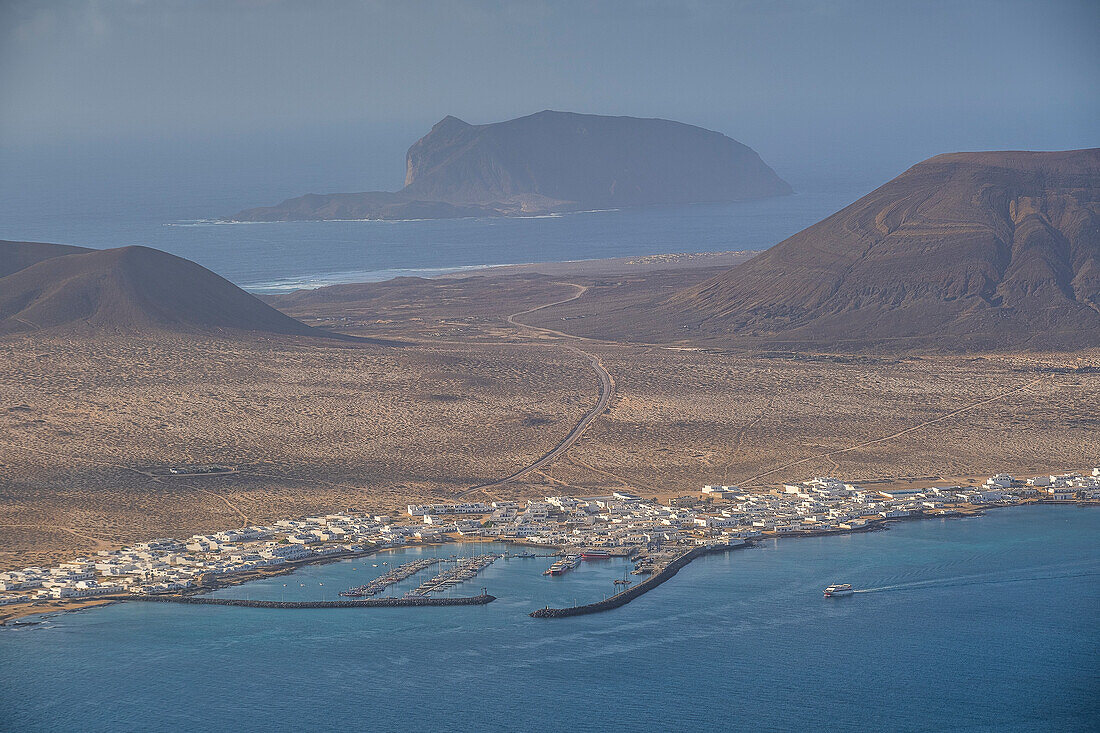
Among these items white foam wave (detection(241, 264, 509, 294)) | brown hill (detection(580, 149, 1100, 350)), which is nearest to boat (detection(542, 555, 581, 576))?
brown hill (detection(580, 149, 1100, 350))

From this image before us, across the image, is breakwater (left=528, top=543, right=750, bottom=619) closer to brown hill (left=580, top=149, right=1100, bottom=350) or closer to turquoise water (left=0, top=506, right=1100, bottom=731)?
turquoise water (left=0, top=506, right=1100, bottom=731)

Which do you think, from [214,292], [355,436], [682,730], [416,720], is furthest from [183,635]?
[214,292]

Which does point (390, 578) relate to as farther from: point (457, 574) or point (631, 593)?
point (631, 593)

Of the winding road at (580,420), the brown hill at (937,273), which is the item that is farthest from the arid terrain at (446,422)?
the brown hill at (937,273)

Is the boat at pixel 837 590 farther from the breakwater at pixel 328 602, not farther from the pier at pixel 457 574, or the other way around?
the pier at pixel 457 574

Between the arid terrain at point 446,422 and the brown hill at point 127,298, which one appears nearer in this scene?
the arid terrain at point 446,422

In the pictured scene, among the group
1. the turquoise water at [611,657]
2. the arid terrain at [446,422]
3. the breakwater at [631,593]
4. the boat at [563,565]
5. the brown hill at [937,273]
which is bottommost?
the turquoise water at [611,657]
